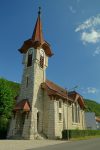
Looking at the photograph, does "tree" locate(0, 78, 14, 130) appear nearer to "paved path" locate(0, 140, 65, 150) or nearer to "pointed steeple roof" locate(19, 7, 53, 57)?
"pointed steeple roof" locate(19, 7, 53, 57)

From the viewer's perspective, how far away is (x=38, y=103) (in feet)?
118

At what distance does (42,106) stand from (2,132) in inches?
331

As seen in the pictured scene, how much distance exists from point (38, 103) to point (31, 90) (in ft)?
8.42

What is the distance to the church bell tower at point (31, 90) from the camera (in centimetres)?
3357

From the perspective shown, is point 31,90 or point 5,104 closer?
point 31,90

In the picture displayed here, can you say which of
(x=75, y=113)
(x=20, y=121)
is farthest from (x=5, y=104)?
(x=75, y=113)

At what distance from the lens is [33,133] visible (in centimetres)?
3272

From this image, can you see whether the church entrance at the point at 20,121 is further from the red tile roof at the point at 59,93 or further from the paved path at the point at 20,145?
the paved path at the point at 20,145

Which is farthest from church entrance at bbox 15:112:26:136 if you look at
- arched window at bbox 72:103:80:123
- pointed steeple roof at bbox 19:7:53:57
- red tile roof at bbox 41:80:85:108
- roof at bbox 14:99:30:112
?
pointed steeple roof at bbox 19:7:53:57

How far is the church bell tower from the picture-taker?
3357cm

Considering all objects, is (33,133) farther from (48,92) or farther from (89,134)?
(89,134)

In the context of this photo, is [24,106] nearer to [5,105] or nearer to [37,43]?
[5,105]

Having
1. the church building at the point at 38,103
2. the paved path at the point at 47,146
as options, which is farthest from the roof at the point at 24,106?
the paved path at the point at 47,146

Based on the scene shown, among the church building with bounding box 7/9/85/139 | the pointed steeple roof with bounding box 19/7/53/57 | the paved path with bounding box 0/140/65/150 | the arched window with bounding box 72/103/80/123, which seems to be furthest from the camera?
the arched window with bounding box 72/103/80/123
